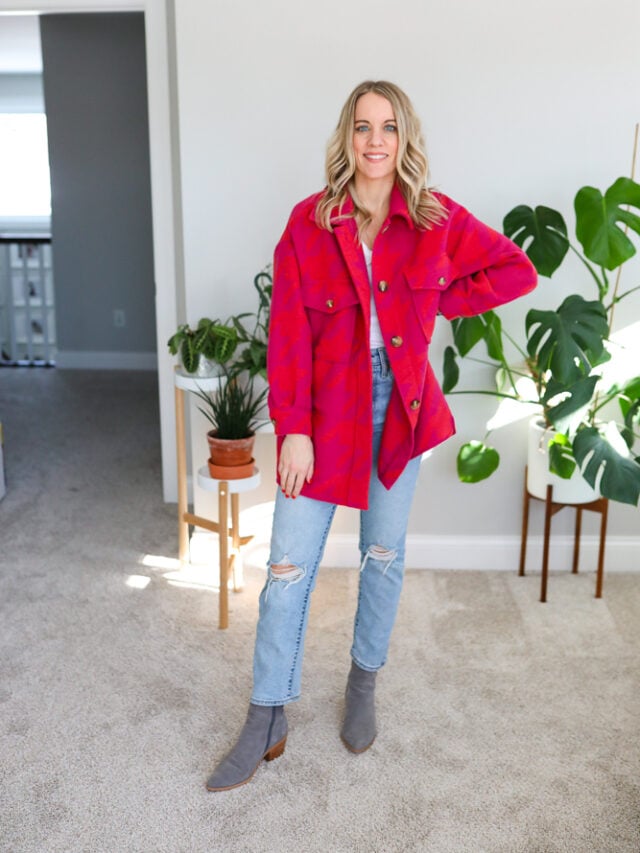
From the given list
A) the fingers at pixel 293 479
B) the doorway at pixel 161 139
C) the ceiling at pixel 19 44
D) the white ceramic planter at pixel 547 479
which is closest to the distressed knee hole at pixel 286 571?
the fingers at pixel 293 479

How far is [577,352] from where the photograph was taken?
2459 millimetres

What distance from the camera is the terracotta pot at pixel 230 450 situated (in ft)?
8.86

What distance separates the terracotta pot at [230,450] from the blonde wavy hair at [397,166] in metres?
0.98

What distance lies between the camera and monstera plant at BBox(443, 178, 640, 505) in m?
2.46

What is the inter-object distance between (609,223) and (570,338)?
0.32m

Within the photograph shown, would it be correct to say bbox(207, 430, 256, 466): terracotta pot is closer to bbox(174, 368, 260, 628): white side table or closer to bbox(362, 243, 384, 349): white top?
bbox(174, 368, 260, 628): white side table

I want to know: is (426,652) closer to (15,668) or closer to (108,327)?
(15,668)

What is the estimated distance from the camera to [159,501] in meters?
3.66

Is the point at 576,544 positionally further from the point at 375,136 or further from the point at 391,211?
the point at 375,136

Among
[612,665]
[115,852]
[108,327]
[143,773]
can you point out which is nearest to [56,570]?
[143,773]

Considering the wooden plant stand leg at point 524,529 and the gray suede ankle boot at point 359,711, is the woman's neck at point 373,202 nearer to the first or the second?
the gray suede ankle boot at point 359,711

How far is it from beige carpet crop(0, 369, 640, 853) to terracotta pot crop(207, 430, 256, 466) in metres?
0.44

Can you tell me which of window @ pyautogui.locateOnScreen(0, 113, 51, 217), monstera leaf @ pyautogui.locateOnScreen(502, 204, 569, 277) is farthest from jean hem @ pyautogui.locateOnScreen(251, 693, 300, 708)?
window @ pyautogui.locateOnScreen(0, 113, 51, 217)

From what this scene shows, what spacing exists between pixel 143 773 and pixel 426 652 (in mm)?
867
